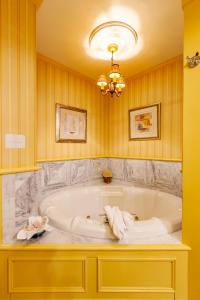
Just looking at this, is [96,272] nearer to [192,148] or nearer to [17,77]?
[192,148]

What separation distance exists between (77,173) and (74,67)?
1742 millimetres

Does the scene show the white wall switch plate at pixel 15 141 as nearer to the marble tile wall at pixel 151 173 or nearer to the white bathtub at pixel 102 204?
the white bathtub at pixel 102 204

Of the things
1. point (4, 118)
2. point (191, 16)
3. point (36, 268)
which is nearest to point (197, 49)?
point (191, 16)

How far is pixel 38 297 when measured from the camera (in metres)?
1.10

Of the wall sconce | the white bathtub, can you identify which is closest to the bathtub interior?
the white bathtub

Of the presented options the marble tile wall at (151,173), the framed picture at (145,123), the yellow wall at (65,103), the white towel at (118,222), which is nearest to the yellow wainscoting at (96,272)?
the white towel at (118,222)

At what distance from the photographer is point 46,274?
110 centimetres

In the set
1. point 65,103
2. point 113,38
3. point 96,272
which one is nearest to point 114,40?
point 113,38

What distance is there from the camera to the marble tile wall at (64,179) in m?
1.18

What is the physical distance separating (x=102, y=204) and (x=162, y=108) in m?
1.76

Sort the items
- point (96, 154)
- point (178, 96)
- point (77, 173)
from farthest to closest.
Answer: point (96, 154) < point (77, 173) < point (178, 96)

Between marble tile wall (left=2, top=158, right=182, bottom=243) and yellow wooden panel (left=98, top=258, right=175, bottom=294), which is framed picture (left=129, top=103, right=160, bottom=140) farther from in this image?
yellow wooden panel (left=98, top=258, right=175, bottom=294)

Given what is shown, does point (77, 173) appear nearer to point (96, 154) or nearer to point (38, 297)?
point (96, 154)

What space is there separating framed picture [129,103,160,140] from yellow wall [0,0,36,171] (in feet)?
6.01
